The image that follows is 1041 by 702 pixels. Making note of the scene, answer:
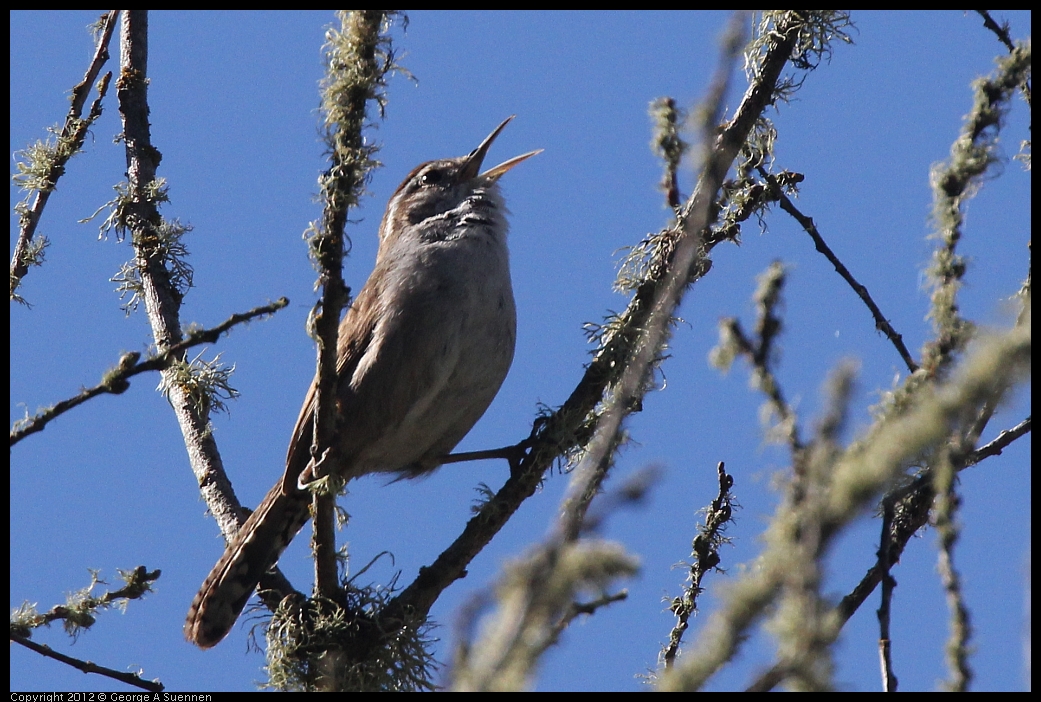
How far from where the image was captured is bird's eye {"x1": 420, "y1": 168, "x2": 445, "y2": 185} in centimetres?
658

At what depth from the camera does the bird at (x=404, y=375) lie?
4672 mm

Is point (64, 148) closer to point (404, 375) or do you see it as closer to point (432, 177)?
point (404, 375)

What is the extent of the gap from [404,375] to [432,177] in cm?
197

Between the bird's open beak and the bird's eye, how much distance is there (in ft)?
0.50

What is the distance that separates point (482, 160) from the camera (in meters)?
6.70

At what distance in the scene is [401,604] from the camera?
4.27 metres

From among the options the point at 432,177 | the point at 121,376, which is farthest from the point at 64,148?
the point at 432,177

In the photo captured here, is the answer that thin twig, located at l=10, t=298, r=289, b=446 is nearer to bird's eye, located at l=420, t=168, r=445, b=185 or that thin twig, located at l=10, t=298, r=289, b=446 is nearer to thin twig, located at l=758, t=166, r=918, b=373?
thin twig, located at l=758, t=166, r=918, b=373

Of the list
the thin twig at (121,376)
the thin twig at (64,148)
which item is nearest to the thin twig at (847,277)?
the thin twig at (121,376)

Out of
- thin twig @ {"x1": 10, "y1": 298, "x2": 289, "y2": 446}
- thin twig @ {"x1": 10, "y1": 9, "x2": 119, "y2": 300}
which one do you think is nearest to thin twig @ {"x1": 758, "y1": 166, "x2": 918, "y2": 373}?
thin twig @ {"x1": 10, "y1": 298, "x2": 289, "y2": 446}

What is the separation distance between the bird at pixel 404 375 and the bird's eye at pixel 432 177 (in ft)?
3.17

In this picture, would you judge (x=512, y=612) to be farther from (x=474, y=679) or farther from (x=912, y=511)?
(x=912, y=511)

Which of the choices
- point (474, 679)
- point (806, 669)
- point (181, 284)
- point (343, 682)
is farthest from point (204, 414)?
point (806, 669)

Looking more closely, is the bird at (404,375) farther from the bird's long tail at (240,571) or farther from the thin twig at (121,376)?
the thin twig at (121,376)
